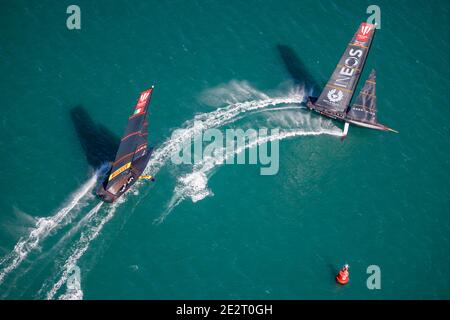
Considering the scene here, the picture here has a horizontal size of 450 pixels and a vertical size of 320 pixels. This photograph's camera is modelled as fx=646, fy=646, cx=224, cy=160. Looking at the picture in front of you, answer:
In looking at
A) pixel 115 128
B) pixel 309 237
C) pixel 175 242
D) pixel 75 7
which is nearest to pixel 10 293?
pixel 175 242

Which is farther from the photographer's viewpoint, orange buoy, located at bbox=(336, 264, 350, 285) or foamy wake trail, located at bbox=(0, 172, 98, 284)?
orange buoy, located at bbox=(336, 264, 350, 285)

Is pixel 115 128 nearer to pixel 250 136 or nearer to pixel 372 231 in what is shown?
pixel 250 136

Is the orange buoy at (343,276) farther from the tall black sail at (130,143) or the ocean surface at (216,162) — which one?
the tall black sail at (130,143)

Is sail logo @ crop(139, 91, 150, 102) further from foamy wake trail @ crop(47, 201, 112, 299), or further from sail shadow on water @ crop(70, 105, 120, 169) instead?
foamy wake trail @ crop(47, 201, 112, 299)

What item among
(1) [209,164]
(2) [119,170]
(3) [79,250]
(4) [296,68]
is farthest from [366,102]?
(3) [79,250]

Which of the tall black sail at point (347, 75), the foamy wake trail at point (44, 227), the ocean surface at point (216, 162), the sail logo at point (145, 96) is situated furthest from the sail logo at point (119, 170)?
the tall black sail at point (347, 75)

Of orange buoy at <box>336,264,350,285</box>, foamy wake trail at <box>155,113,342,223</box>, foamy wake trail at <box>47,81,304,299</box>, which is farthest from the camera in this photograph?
foamy wake trail at <box>155,113,342,223</box>

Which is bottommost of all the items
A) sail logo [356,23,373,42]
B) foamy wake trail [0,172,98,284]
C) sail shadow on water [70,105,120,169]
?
foamy wake trail [0,172,98,284]

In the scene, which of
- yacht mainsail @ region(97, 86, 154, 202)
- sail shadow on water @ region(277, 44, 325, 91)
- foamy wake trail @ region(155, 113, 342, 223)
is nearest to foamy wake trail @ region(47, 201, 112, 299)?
yacht mainsail @ region(97, 86, 154, 202)
